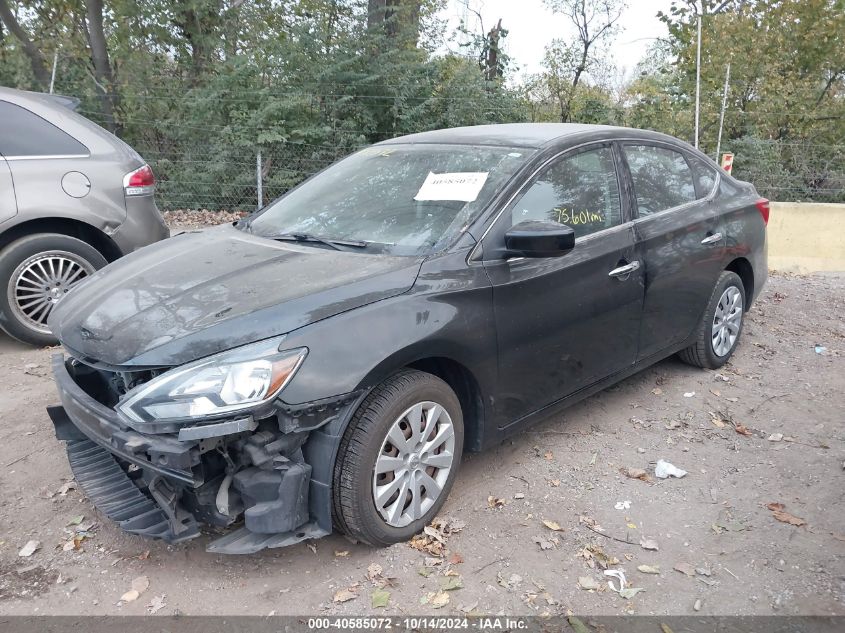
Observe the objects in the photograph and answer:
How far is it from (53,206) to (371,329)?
355cm

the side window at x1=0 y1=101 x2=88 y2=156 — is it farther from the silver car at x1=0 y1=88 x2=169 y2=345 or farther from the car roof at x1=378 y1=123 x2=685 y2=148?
the car roof at x1=378 y1=123 x2=685 y2=148

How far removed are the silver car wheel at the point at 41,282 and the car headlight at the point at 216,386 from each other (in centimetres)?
300

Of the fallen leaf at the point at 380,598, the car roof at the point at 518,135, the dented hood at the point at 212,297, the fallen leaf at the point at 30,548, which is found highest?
the car roof at the point at 518,135

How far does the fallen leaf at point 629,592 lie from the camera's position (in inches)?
112

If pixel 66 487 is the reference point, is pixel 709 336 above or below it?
above

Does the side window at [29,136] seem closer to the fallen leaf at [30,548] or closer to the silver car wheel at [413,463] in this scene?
the fallen leaf at [30,548]

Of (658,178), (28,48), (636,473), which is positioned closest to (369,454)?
(636,473)

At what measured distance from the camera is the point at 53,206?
5262 mm

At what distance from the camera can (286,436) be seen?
106 inches

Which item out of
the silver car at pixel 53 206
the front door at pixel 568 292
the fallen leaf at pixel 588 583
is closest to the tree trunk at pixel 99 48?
the silver car at pixel 53 206

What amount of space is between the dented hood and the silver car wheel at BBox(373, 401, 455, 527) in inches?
21.6

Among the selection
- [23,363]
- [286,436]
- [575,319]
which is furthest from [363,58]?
[286,436]

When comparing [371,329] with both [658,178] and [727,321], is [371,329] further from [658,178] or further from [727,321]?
[727,321]

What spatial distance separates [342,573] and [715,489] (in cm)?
195
